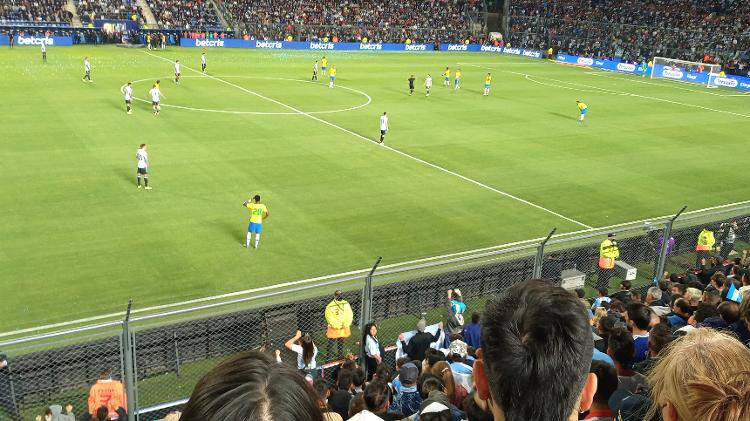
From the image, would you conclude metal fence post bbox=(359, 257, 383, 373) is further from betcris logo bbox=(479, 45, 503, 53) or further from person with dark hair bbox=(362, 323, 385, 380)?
betcris logo bbox=(479, 45, 503, 53)

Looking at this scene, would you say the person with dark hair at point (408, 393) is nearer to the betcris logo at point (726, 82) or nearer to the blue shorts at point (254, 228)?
the blue shorts at point (254, 228)

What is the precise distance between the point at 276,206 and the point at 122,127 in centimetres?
1297

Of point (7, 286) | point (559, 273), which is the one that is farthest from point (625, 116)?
point (7, 286)

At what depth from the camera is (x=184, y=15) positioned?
68.2 metres

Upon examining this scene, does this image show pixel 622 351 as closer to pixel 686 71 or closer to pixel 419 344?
pixel 419 344

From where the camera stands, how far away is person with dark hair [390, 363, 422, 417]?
8.45 metres

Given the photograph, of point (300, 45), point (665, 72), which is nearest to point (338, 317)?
point (665, 72)

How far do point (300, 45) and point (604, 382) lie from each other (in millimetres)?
67727

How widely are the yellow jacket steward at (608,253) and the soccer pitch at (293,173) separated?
16.3 feet

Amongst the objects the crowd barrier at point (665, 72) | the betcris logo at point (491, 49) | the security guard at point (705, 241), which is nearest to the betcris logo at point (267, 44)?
the betcris logo at point (491, 49)

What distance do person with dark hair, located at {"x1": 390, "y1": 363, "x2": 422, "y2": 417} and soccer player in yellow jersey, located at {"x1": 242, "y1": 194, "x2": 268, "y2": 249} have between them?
10641 millimetres

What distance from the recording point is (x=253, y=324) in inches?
466

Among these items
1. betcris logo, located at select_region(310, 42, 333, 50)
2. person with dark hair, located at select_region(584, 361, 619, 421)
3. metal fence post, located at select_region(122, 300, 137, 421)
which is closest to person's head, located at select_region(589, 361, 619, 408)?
person with dark hair, located at select_region(584, 361, 619, 421)

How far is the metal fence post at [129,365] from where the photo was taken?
9.55 metres
